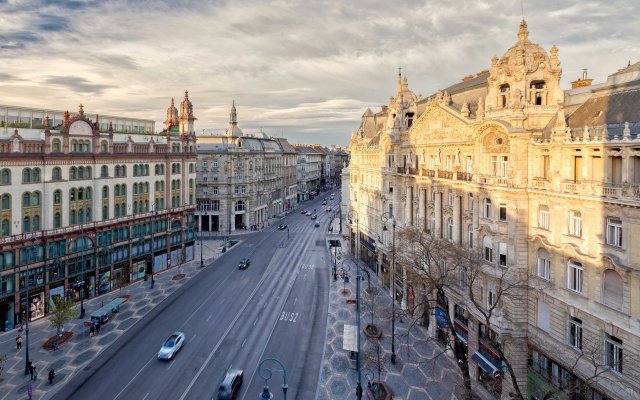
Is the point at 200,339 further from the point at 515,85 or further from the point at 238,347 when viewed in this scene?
the point at 515,85

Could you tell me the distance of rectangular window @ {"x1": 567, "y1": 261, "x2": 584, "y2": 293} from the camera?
91.7 feet

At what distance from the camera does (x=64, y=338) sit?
143 ft

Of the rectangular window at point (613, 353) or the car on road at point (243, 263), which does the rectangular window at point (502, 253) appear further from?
the car on road at point (243, 263)

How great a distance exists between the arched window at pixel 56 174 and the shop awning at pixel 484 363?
55.7 meters

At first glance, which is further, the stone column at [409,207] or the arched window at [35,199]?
the stone column at [409,207]

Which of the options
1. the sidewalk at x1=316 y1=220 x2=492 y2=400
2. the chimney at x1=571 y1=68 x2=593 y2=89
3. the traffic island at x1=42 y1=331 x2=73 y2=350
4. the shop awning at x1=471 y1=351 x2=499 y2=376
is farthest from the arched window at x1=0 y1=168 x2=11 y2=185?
the chimney at x1=571 y1=68 x2=593 y2=89

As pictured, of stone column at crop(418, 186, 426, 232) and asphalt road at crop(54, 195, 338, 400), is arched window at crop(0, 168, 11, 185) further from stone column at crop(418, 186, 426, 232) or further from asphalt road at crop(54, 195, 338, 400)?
stone column at crop(418, 186, 426, 232)

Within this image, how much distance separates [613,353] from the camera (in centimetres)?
2569

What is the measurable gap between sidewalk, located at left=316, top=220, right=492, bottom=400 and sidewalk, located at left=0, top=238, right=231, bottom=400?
2420 cm

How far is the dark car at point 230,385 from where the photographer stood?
3281 cm

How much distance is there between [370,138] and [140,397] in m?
57.8

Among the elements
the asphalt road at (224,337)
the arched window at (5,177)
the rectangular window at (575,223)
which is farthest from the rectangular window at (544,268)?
the arched window at (5,177)

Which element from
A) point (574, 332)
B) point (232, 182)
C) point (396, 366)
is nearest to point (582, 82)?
point (574, 332)

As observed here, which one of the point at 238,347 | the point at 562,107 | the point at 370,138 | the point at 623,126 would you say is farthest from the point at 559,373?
the point at 370,138
